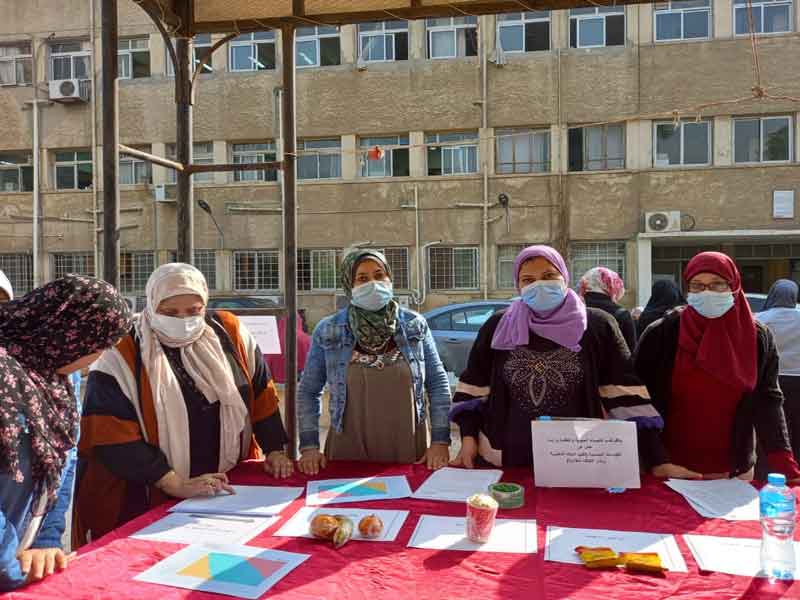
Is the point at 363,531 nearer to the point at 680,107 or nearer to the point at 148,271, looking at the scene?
the point at 680,107

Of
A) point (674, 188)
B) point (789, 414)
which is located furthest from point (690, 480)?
point (674, 188)

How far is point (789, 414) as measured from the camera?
159 inches

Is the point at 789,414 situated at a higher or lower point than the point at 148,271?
lower

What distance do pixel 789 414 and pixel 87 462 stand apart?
388cm

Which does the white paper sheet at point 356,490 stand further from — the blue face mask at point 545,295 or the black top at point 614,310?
the black top at point 614,310

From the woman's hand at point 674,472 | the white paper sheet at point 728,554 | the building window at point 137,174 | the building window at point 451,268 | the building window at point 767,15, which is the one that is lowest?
the white paper sheet at point 728,554

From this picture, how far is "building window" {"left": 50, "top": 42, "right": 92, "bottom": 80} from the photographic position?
1773 cm

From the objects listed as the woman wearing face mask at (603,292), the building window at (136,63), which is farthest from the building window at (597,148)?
the woman wearing face mask at (603,292)

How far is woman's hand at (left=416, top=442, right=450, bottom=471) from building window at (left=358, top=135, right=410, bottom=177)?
1429 cm

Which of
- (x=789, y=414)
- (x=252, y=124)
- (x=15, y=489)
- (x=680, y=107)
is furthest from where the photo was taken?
(x=252, y=124)

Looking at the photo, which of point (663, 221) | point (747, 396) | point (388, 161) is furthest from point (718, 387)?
point (388, 161)

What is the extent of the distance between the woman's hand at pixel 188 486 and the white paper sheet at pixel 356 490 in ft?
1.08

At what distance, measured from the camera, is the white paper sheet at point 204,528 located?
6.42ft

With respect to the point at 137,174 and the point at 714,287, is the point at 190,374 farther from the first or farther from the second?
the point at 137,174
